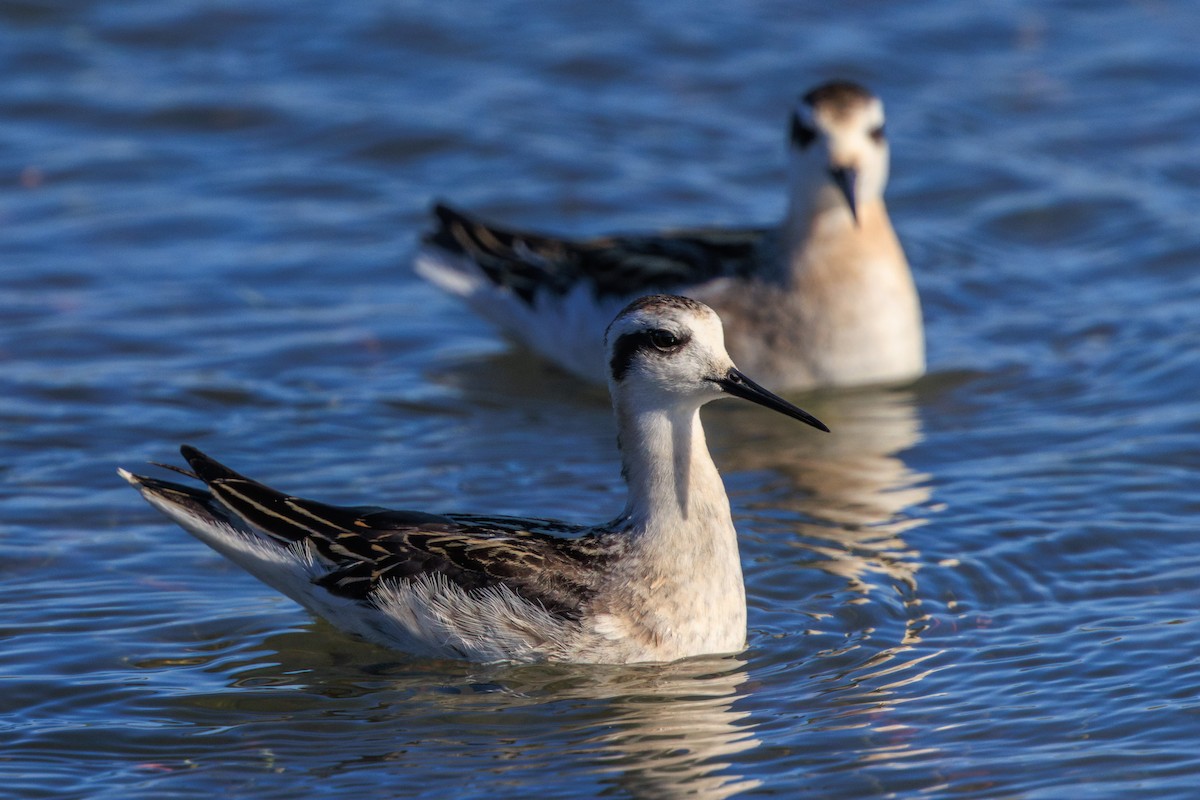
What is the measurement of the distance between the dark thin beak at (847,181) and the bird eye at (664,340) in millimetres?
4620

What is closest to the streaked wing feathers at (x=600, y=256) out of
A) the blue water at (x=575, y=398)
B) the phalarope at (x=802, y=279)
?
the phalarope at (x=802, y=279)

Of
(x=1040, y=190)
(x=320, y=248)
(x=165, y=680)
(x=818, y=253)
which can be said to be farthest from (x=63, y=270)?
(x=1040, y=190)

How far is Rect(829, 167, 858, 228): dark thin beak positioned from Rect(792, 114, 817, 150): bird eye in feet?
0.92

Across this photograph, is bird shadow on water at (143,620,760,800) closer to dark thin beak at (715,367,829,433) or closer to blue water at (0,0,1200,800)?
blue water at (0,0,1200,800)

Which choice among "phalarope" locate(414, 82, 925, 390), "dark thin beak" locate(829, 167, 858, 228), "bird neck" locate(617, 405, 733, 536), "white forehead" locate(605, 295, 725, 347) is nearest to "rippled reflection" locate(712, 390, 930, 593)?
"phalarope" locate(414, 82, 925, 390)

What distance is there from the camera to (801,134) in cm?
1342

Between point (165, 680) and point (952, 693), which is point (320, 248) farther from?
point (952, 693)

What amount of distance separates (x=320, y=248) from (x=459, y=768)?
8.40 metres

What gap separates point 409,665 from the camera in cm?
884

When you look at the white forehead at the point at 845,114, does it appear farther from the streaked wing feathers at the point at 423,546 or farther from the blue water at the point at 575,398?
the streaked wing feathers at the point at 423,546

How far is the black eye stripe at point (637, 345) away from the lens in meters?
8.58

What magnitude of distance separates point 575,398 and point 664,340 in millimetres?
4755

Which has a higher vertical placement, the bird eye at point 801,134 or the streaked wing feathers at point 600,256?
the bird eye at point 801,134

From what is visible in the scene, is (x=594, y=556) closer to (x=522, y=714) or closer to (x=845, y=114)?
(x=522, y=714)
